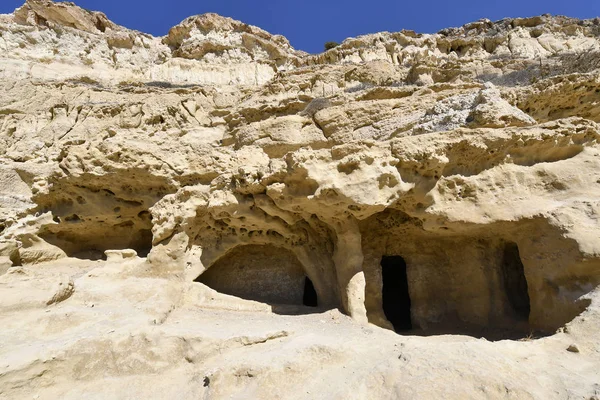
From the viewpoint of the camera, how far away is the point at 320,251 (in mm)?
6688

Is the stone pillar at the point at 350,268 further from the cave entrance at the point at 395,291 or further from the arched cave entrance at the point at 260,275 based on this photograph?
the cave entrance at the point at 395,291

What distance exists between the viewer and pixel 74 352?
357 cm

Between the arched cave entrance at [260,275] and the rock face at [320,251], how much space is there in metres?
0.04

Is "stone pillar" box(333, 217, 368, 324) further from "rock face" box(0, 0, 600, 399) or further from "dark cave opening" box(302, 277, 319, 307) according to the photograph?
"dark cave opening" box(302, 277, 319, 307)

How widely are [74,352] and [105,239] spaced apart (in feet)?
17.0

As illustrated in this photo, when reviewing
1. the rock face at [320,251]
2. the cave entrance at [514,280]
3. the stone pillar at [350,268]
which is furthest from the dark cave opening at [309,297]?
the cave entrance at [514,280]

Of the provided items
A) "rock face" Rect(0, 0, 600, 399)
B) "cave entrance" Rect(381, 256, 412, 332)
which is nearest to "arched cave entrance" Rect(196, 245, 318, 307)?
"rock face" Rect(0, 0, 600, 399)

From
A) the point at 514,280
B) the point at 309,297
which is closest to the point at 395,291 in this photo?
the point at 309,297

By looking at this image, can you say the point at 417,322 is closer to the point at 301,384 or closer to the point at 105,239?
the point at 301,384

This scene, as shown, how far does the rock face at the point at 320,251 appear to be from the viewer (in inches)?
131

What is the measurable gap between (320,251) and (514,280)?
362 centimetres

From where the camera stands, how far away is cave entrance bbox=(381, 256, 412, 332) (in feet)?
26.3

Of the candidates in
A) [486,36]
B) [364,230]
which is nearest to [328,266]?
[364,230]

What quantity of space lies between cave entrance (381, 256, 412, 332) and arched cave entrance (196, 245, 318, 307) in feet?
7.64
